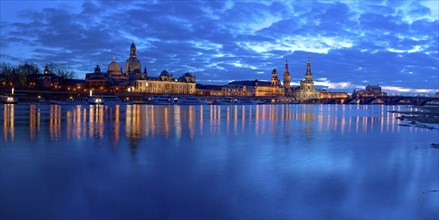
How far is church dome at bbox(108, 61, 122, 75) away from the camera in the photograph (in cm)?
16586

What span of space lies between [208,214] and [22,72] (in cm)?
14004

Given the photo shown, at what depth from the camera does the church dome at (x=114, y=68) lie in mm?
165863

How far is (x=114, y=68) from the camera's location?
16775 centimetres

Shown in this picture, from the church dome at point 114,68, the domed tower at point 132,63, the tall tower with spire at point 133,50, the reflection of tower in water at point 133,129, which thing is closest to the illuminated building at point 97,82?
the church dome at point 114,68

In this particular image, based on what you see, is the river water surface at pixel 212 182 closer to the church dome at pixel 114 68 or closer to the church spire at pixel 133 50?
the church dome at pixel 114 68

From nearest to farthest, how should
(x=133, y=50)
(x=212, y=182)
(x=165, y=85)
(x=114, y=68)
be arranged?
(x=212, y=182), (x=114, y=68), (x=165, y=85), (x=133, y=50)

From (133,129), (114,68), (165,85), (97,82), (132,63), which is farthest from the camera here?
(132,63)

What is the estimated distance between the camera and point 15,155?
46.8ft

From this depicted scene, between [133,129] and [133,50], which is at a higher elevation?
[133,50]

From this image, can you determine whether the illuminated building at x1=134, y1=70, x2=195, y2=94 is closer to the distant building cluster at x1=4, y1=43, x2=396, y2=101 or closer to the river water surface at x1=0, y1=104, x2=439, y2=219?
the distant building cluster at x1=4, y1=43, x2=396, y2=101

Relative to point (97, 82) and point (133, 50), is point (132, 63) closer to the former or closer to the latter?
point (133, 50)

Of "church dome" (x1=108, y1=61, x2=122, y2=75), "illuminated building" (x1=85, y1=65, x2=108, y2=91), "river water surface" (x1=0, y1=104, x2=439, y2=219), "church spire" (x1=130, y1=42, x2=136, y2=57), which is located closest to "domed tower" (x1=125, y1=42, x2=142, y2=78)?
"church spire" (x1=130, y1=42, x2=136, y2=57)

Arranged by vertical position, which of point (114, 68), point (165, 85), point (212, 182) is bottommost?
point (212, 182)

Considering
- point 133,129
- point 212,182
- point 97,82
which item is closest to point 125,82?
point 97,82
